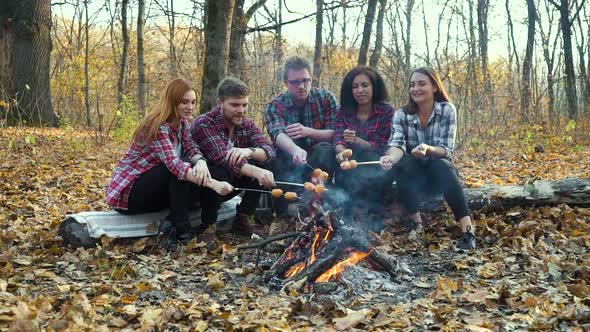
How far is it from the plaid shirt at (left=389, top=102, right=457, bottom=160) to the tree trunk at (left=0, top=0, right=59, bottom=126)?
24.2 ft

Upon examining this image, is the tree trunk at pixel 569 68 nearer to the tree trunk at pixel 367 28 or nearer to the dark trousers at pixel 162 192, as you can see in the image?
the tree trunk at pixel 367 28

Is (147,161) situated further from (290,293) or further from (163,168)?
(290,293)

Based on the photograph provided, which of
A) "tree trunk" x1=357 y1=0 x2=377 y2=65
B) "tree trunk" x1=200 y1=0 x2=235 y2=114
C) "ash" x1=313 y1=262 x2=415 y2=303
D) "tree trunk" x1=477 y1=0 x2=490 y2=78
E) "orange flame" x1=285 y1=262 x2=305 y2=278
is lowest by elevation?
"ash" x1=313 y1=262 x2=415 y2=303

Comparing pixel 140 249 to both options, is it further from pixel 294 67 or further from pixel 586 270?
pixel 586 270

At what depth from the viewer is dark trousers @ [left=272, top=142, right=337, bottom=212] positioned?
4.57 m

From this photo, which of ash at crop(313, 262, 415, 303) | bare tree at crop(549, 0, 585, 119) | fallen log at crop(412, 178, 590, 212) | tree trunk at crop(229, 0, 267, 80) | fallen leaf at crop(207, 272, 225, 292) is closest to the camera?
ash at crop(313, 262, 415, 303)

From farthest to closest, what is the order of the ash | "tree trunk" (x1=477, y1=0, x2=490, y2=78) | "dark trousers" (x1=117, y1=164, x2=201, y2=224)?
1. "tree trunk" (x1=477, y1=0, x2=490, y2=78)
2. "dark trousers" (x1=117, y1=164, x2=201, y2=224)
3. the ash

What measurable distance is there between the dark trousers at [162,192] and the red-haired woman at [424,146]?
1.60 m

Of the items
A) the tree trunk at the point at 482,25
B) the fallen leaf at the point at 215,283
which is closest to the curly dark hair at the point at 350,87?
the fallen leaf at the point at 215,283

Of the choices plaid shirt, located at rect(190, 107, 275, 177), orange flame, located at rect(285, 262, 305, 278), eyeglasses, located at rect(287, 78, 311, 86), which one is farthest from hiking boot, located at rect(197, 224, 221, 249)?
eyeglasses, located at rect(287, 78, 311, 86)

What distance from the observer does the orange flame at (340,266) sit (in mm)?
3197

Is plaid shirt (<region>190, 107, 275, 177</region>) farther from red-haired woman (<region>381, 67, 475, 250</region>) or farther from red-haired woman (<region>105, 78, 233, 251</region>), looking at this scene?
red-haired woman (<region>381, 67, 475, 250</region>)

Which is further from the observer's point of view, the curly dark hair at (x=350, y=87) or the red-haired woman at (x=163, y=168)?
the curly dark hair at (x=350, y=87)

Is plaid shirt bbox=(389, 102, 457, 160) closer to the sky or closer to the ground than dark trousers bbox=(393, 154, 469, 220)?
closer to the sky
